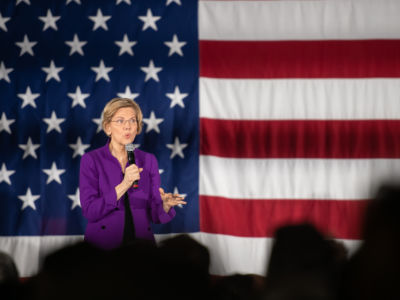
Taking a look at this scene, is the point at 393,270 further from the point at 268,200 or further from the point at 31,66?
the point at 31,66

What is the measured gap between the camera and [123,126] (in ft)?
7.38

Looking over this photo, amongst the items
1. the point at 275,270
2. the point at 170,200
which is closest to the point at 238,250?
the point at 170,200

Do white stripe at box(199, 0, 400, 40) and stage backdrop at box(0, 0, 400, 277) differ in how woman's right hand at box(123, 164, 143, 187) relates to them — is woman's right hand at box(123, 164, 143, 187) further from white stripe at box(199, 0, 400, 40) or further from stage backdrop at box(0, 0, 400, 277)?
white stripe at box(199, 0, 400, 40)

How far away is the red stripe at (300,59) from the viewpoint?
131 inches

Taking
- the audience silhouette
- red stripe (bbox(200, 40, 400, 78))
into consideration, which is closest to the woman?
red stripe (bbox(200, 40, 400, 78))

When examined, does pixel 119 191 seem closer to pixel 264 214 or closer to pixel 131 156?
pixel 131 156

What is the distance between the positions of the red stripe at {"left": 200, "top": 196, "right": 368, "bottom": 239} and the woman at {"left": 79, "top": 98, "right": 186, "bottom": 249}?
3.59 feet

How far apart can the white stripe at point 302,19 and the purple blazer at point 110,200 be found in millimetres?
1504

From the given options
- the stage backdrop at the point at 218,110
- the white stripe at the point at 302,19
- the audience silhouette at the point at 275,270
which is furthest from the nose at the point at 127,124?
the audience silhouette at the point at 275,270

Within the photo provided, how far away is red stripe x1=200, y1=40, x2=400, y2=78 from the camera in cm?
332

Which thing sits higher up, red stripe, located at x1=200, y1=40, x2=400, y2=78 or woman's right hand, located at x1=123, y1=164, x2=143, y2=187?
red stripe, located at x1=200, y1=40, x2=400, y2=78

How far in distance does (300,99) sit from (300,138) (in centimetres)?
28

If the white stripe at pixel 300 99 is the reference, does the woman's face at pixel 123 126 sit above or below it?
below

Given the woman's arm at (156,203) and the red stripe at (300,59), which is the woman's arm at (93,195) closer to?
the woman's arm at (156,203)
